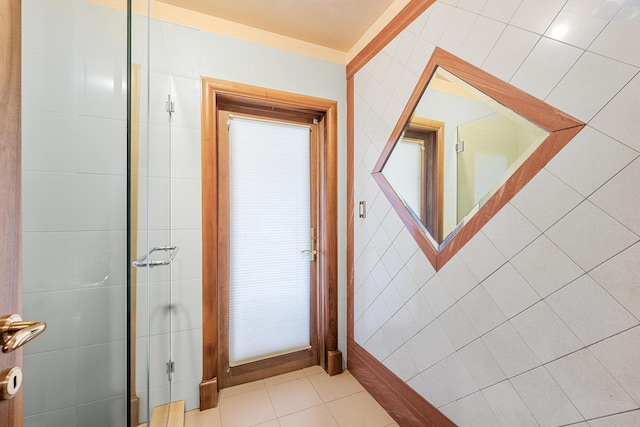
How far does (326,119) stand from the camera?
203 cm

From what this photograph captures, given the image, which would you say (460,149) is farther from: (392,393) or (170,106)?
(170,106)

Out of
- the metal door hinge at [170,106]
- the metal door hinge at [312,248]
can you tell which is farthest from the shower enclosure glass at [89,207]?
the metal door hinge at [312,248]

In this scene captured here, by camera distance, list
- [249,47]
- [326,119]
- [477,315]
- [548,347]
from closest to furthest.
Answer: [548,347]
[477,315]
[249,47]
[326,119]

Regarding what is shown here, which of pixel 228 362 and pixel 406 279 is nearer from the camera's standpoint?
pixel 406 279

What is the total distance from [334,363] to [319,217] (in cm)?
116

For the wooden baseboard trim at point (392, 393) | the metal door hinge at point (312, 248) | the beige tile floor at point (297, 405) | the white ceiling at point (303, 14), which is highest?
the white ceiling at point (303, 14)

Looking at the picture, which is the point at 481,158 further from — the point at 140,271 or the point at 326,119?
the point at 140,271

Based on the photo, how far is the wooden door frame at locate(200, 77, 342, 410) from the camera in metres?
1.67

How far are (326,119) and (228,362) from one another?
2.00 meters

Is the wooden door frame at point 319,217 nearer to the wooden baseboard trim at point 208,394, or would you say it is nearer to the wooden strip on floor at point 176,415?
the wooden baseboard trim at point 208,394

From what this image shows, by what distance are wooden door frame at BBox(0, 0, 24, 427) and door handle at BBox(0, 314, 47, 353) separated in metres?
0.02

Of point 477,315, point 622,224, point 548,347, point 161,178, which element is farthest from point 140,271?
point 622,224

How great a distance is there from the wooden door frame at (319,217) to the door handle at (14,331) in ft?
3.82

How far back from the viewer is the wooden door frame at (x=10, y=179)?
50 cm
